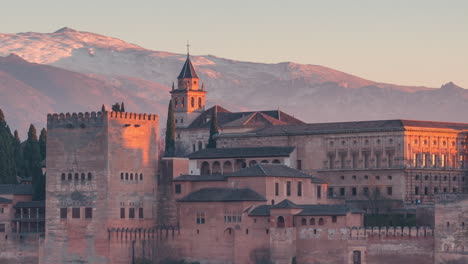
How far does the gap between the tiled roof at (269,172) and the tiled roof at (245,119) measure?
20.0m

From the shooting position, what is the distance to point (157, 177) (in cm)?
10725

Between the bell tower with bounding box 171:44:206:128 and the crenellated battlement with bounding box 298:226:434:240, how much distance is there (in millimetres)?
46319

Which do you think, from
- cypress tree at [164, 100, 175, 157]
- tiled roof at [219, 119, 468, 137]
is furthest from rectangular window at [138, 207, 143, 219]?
cypress tree at [164, 100, 175, 157]

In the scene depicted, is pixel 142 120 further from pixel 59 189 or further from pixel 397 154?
pixel 397 154

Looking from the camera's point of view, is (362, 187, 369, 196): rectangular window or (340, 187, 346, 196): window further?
(340, 187, 346, 196): window

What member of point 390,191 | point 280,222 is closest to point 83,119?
point 280,222

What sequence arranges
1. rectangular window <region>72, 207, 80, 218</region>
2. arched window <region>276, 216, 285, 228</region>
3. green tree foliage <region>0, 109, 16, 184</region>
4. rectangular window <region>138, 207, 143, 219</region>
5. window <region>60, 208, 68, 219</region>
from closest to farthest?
arched window <region>276, 216, 285, 228</region> < rectangular window <region>72, 207, 80, 218</region> < window <region>60, 208, 68, 219</region> < rectangular window <region>138, 207, 143, 219</region> < green tree foliage <region>0, 109, 16, 184</region>

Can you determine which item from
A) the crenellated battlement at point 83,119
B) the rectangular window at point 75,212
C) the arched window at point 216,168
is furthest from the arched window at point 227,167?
the rectangular window at point 75,212

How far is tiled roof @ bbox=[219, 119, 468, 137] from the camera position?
4564 inches

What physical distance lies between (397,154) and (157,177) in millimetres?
21153

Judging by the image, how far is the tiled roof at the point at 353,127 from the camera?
380 ft

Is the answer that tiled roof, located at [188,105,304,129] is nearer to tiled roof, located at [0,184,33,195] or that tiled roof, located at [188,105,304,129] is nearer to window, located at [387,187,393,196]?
window, located at [387,187,393,196]

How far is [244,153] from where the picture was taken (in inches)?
4592

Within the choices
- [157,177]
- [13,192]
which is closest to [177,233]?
[157,177]
